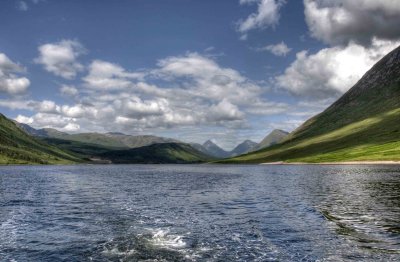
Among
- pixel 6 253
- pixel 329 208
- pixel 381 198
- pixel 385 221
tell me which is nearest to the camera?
pixel 6 253

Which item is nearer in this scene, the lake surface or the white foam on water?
the lake surface

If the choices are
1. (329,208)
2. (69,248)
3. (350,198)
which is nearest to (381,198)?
(350,198)

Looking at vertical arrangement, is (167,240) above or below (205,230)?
below

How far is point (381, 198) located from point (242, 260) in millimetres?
44251

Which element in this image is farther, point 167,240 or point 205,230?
point 205,230

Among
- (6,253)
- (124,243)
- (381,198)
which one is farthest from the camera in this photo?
(381,198)

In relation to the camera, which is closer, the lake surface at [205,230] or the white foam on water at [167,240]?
the lake surface at [205,230]

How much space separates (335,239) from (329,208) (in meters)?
21.1

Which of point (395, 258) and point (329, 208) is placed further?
point (329, 208)

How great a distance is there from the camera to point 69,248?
33094mm

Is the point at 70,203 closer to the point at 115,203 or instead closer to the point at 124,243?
the point at 115,203

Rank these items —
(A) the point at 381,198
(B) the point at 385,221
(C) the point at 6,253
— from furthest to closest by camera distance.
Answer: (A) the point at 381,198, (B) the point at 385,221, (C) the point at 6,253

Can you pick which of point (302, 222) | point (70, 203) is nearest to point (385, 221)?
point (302, 222)

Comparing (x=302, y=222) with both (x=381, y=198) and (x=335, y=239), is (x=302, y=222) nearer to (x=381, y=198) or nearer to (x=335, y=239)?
(x=335, y=239)
